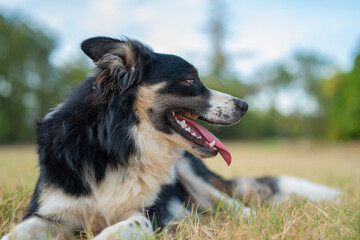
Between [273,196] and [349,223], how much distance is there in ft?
5.94

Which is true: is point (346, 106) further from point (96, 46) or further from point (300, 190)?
point (96, 46)

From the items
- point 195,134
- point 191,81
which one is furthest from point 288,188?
point 191,81

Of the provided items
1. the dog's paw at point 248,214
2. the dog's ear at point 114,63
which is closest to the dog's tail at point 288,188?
the dog's paw at point 248,214

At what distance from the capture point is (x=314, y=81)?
3241 cm

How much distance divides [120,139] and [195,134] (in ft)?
→ 2.05

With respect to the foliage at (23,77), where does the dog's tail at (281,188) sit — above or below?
above

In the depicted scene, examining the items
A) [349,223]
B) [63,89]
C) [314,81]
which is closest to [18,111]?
[63,89]

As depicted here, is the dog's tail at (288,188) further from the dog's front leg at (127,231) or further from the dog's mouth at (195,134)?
the dog's front leg at (127,231)

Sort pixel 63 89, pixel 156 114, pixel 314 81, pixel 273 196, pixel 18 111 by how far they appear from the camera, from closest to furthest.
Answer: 1. pixel 156 114
2. pixel 273 196
3. pixel 18 111
4. pixel 63 89
5. pixel 314 81

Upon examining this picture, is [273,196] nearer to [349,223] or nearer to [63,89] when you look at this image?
[349,223]

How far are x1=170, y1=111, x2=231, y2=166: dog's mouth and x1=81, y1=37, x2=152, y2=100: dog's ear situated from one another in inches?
18.5

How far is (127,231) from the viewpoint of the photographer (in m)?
2.06

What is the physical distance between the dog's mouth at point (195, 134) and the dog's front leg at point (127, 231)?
0.76 meters

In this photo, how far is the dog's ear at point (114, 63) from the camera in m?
2.50
